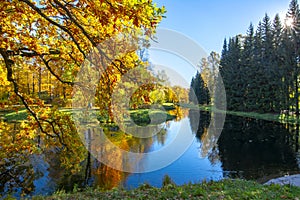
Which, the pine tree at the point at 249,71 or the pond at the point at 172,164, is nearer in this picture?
the pond at the point at 172,164

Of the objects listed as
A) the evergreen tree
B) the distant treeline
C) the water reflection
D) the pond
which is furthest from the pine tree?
the pond

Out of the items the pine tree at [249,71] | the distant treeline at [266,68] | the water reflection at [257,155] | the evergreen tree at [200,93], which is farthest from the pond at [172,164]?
the evergreen tree at [200,93]

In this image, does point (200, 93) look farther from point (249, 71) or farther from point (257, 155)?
point (257, 155)

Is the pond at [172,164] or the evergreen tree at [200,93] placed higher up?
the evergreen tree at [200,93]

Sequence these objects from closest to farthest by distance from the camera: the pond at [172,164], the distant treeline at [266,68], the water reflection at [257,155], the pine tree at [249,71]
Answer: the pond at [172,164], the water reflection at [257,155], the distant treeline at [266,68], the pine tree at [249,71]

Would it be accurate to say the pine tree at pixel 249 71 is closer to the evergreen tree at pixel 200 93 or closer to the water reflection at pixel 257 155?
the evergreen tree at pixel 200 93

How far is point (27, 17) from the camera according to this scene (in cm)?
520

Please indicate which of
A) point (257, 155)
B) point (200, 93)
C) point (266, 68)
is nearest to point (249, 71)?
point (266, 68)

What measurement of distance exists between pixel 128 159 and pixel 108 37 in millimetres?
9345

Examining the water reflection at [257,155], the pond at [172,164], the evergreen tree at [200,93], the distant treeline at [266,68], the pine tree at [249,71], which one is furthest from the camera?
the evergreen tree at [200,93]

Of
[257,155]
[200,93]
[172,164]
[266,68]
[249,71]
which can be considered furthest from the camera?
[200,93]

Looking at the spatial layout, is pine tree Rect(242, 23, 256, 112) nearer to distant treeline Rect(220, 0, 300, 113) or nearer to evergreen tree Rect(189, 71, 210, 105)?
distant treeline Rect(220, 0, 300, 113)

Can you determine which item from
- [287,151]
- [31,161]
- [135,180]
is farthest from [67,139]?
[287,151]

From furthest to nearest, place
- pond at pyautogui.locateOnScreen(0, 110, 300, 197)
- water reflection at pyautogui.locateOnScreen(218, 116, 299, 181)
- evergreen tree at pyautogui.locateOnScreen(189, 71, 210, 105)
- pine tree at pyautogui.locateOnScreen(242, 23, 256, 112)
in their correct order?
evergreen tree at pyautogui.locateOnScreen(189, 71, 210, 105) < pine tree at pyautogui.locateOnScreen(242, 23, 256, 112) < water reflection at pyautogui.locateOnScreen(218, 116, 299, 181) < pond at pyautogui.locateOnScreen(0, 110, 300, 197)
